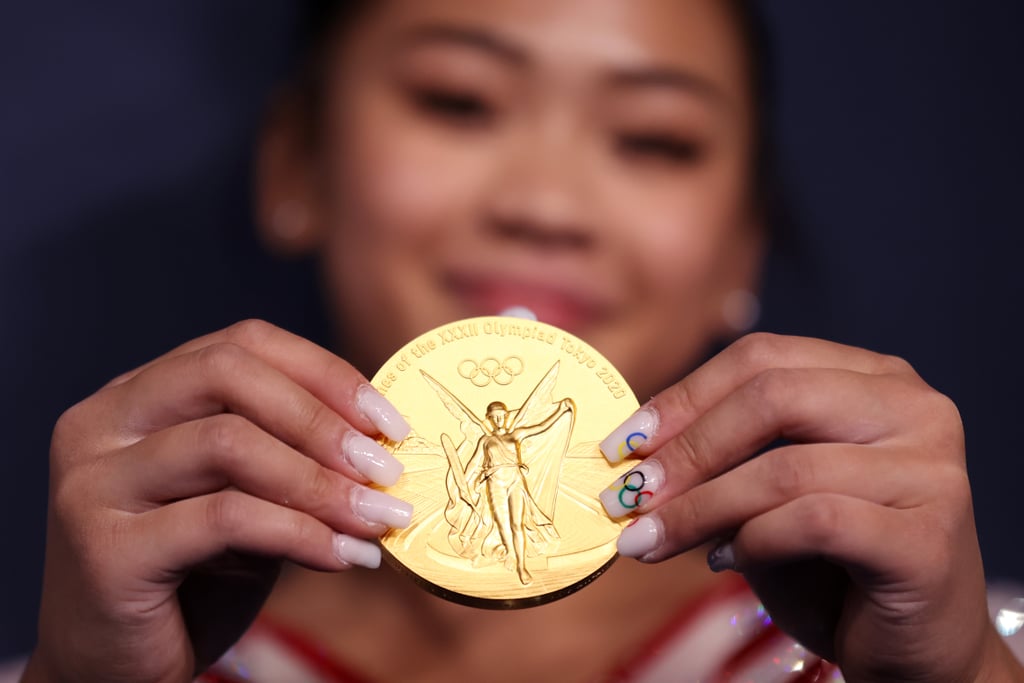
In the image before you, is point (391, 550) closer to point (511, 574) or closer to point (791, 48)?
point (511, 574)

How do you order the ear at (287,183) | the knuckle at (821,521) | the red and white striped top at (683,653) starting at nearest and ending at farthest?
the knuckle at (821,521) → the red and white striped top at (683,653) → the ear at (287,183)

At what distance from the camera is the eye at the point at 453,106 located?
1.52 metres

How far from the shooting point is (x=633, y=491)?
94 centimetres

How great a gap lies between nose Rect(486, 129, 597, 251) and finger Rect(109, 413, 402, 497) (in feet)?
2.07

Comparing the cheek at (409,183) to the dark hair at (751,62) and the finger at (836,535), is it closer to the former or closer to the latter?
the dark hair at (751,62)

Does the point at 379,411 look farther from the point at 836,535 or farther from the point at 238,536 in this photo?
the point at 836,535

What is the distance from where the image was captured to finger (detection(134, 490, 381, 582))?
35.6 inches

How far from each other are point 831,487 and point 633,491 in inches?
7.2

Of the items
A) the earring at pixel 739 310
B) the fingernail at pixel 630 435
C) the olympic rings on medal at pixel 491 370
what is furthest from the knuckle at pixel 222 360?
the earring at pixel 739 310

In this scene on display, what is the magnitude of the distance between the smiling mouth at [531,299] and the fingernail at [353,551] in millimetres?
651

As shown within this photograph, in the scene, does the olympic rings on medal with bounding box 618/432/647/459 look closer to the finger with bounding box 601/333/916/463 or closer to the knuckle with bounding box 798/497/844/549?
the finger with bounding box 601/333/916/463

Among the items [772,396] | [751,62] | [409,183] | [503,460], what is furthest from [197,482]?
[751,62]

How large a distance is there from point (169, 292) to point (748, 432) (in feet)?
5.28

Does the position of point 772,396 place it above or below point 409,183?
below
